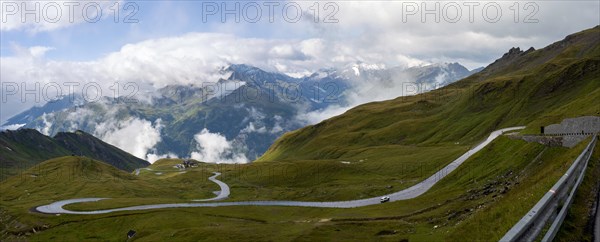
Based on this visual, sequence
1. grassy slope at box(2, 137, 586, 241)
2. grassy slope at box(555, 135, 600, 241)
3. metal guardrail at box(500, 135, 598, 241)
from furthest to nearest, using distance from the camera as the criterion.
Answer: grassy slope at box(2, 137, 586, 241) → grassy slope at box(555, 135, 600, 241) → metal guardrail at box(500, 135, 598, 241)

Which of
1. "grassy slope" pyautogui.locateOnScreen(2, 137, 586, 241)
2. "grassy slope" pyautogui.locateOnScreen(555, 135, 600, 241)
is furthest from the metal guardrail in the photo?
"grassy slope" pyautogui.locateOnScreen(2, 137, 586, 241)

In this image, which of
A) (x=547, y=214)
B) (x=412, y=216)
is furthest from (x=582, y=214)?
(x=412, y=216)

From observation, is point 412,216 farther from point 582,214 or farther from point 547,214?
point 547,214

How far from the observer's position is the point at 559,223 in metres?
22.8

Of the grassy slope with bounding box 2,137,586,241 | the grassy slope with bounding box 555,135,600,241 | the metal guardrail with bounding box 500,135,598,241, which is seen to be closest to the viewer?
the metal guardrail with bounding box 500,135,598,241

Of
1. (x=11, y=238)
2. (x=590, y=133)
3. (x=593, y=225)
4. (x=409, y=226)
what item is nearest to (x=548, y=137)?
(x=590, y=133)

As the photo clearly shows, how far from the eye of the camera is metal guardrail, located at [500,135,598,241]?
19.0m

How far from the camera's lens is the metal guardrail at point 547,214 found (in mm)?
19047

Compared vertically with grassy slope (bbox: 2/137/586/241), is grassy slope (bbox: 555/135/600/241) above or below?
above

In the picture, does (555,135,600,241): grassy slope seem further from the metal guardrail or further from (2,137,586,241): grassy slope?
(2,137,586,241): grassy slope

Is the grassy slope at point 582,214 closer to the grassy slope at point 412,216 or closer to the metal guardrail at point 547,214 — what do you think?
the metal guardrail at point 547,214

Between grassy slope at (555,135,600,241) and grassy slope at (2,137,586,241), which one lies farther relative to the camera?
grassy slope at (2,137,586,241)

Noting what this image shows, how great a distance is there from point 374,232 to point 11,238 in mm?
130776

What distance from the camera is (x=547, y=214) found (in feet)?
74.3
